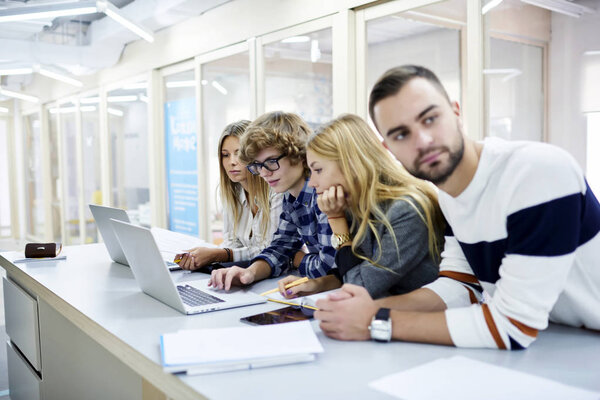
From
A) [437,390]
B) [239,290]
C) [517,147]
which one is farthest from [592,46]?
[437,390]

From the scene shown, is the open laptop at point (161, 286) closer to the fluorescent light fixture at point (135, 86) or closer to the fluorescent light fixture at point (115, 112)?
the fluorescent light fixture at point (135, 86)

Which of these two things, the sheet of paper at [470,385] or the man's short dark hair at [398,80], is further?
the man's short dark hair at [398,80]

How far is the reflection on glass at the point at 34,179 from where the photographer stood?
980 centimetres

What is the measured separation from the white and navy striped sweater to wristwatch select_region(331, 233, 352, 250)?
1.43 ft

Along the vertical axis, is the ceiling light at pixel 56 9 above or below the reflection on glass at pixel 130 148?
above

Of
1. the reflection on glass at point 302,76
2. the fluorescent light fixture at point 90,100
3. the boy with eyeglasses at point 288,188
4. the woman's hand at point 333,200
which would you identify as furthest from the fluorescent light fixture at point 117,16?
the fluorescent light fixture at point 90,100

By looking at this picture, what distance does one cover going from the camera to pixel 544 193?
1.10 meters

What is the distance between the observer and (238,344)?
1.11m

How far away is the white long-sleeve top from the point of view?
2.34m

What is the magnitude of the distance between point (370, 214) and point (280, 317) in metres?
0.41

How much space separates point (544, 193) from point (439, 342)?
38 centimetres

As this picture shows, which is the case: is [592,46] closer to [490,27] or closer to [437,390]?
[490,27]

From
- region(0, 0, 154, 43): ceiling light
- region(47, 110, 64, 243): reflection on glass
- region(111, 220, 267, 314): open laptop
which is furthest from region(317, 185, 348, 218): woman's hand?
region(47, 110, 64, 243): reflection on glass

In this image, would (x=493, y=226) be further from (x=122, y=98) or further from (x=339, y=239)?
(x=122, y=98)
